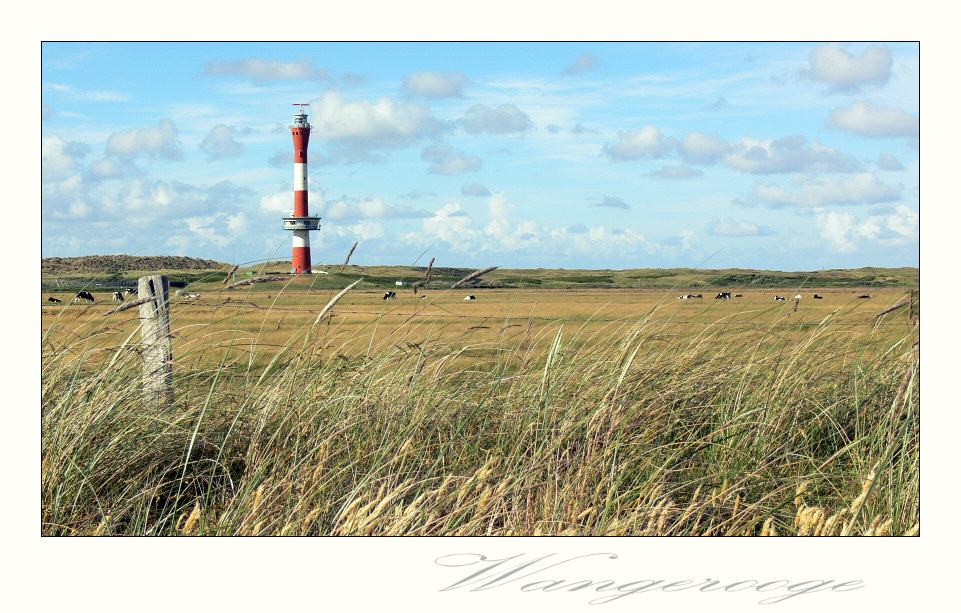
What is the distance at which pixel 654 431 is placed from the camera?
2.88 m

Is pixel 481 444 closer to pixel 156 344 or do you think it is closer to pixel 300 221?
pixel 156 344

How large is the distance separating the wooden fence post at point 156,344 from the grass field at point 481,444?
2.9 inches

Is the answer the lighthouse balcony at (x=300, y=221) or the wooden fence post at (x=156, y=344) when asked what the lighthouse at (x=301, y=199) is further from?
the wooden fence post at (x=156, y=344)

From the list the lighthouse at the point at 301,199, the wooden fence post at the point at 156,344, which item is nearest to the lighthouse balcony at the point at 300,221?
the lighthouse at the point at 301,199

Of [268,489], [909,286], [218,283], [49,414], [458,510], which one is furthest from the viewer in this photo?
[909,286]

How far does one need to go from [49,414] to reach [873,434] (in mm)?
3476

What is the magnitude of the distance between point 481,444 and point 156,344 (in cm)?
156

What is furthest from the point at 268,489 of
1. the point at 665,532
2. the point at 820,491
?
the point at 820,491

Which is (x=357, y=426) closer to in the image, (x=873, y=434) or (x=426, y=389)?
(x=426, y=389)

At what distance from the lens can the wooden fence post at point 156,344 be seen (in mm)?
3166

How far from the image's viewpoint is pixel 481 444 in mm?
2902

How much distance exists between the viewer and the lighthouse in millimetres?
48531

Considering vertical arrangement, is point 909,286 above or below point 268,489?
above

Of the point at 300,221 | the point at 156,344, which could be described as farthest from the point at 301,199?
the point at 156,344
